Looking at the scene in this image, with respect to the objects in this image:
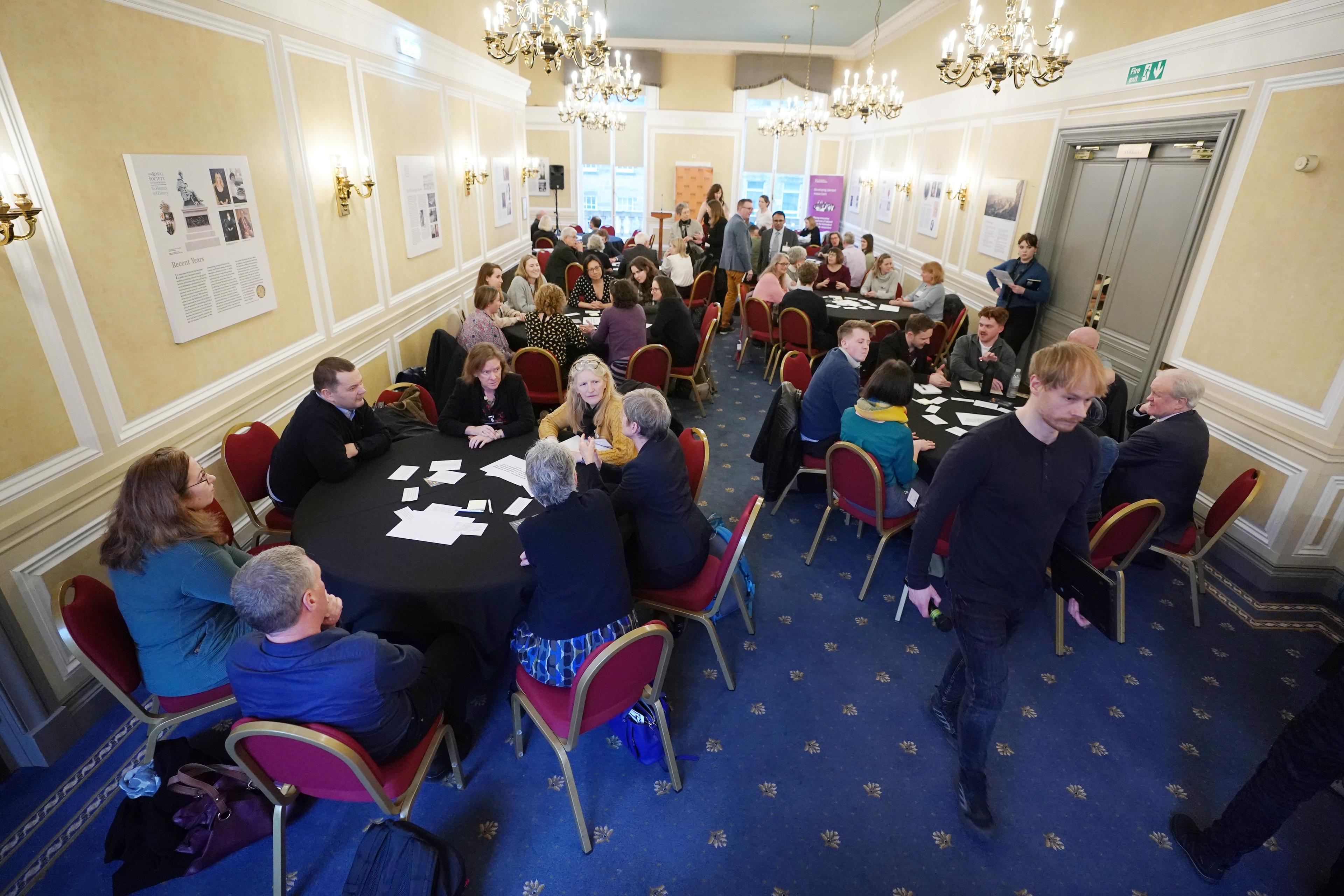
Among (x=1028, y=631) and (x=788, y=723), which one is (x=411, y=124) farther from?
(x=1028, y=631)

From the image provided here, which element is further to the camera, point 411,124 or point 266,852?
point 411,124

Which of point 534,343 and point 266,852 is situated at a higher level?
point 534,343

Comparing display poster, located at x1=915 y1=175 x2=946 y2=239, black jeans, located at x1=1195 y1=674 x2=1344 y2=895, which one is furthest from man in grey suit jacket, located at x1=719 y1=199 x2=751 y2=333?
black jeans, located at x1=1195 y1=674 x2=1344 y2=895

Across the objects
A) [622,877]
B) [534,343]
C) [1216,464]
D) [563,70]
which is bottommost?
[622,877]

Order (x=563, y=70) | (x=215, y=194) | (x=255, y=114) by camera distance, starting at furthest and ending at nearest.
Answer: (x=563, y=70) < (x=255, y=114) < (x=215, y=194)

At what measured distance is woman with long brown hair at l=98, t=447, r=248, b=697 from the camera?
2080mm

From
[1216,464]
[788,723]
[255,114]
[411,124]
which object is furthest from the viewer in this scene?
[411,124]

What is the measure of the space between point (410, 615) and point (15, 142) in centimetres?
224

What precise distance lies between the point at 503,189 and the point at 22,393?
25.0ft

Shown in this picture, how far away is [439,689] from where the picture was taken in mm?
2256

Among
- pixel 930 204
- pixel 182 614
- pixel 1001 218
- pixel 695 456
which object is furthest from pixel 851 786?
pixel 930 204

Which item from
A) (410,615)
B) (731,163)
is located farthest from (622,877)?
(731,163)

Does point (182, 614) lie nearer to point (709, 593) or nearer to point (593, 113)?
point (709, 593)

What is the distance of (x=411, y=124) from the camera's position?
5828 mm
